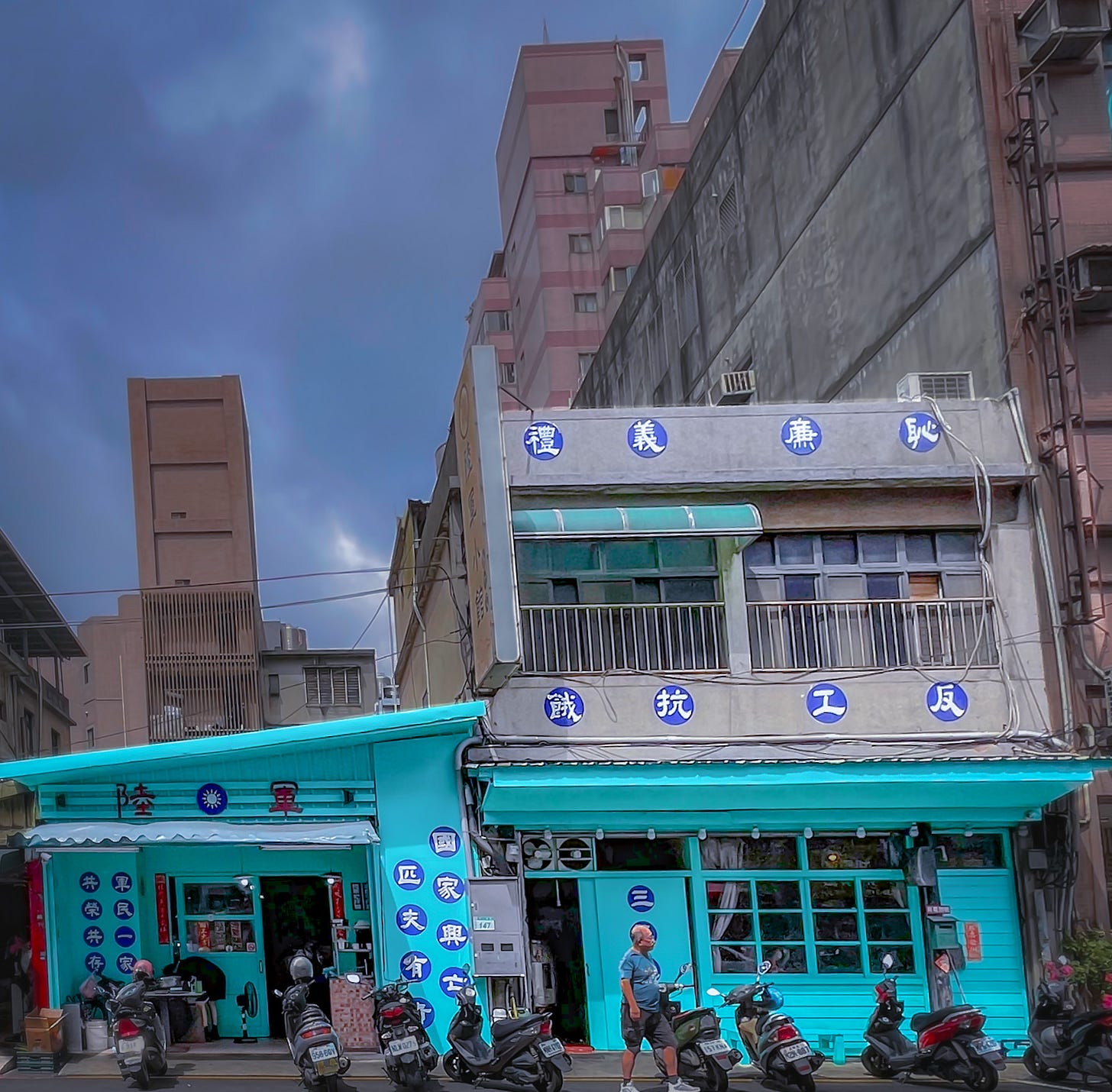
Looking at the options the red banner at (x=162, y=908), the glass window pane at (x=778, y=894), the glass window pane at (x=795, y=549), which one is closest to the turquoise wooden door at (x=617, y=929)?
the glass window pane at (x=778, y=894)

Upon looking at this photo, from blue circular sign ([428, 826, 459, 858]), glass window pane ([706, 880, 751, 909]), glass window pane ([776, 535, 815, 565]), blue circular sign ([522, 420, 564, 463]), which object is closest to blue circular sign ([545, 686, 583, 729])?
blue circular sign ([428, 826, 459, 858])

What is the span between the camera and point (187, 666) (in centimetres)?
4775

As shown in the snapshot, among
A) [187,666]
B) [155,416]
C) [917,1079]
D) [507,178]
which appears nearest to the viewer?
[917,1079]

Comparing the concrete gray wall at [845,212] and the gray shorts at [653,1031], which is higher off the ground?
the concrete gray wall at [845,212]

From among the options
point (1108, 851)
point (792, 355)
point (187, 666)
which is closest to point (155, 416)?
point (187, 666)

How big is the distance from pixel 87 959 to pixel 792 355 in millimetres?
14468

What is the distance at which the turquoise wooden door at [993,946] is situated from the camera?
16.1 meters

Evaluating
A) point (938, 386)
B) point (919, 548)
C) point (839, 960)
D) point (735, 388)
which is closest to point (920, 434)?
point (938, 386)

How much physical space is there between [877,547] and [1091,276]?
13.0 ft

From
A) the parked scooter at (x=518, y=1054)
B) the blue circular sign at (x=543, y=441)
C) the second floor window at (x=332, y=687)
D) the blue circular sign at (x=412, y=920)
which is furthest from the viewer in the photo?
the second floor window at (x=332, y=687)

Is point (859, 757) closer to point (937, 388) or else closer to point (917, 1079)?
point (917, 1079)

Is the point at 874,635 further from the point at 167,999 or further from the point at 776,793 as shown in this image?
the point at 167,999

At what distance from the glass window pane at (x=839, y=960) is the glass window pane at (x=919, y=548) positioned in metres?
4.58

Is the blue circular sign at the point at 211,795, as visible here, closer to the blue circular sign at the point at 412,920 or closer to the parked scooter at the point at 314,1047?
the blue circular sign at the point at 412,920
